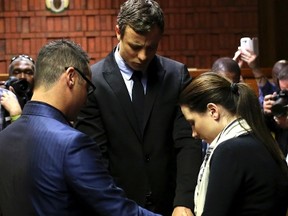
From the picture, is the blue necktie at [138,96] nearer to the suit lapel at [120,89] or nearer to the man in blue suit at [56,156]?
the suit lapel at [120,89]

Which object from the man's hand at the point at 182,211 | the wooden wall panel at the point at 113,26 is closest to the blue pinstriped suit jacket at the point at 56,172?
the man's hand at the point at 182,211

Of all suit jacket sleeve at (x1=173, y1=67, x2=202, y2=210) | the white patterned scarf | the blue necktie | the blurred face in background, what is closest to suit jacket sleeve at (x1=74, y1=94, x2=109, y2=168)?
the blue necktie

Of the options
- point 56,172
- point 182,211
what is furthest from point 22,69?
point 56,172

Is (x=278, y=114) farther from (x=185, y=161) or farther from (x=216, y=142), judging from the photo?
(x=216, y=142)

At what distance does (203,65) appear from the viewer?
809 cm

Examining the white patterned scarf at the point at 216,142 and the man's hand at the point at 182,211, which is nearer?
the white patterned scarf at the point at 216,142

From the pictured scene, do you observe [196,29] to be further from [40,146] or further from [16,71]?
[40,146]

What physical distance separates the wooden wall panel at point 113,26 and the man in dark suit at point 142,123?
5060mm

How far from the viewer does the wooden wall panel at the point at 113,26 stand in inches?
315

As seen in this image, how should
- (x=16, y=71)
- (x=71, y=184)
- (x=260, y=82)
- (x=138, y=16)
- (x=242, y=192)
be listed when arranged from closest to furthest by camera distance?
(x=71, y=184), (x=242, y=192), (x=138, y=16), (x=16, y=71), (x=260, y=82)

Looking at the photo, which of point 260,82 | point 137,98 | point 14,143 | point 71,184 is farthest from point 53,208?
point 260,82

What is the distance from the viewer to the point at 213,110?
243 cm

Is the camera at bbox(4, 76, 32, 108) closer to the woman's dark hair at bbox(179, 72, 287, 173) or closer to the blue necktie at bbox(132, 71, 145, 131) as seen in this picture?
the blue necktie at bbox(132, 71, 145, 131)

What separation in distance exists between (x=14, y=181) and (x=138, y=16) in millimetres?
1097
